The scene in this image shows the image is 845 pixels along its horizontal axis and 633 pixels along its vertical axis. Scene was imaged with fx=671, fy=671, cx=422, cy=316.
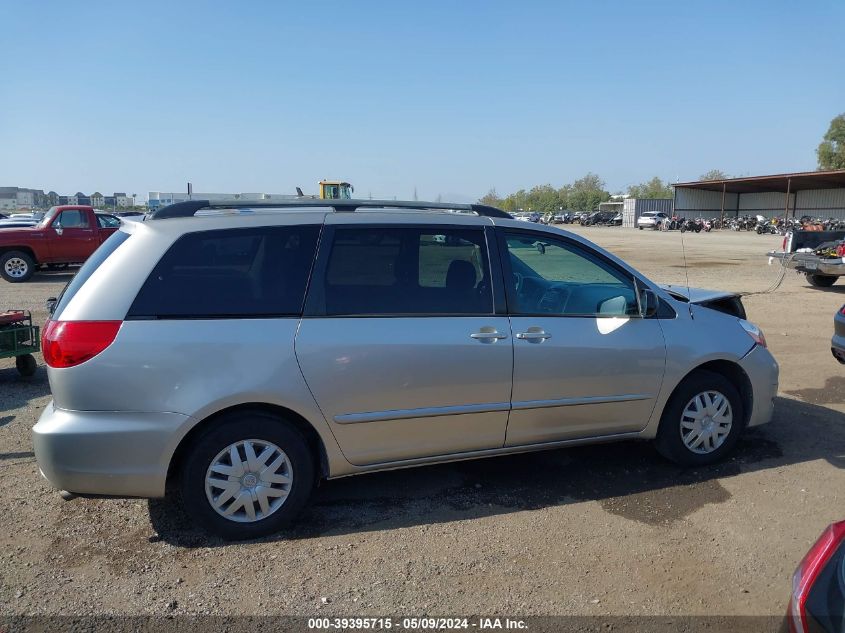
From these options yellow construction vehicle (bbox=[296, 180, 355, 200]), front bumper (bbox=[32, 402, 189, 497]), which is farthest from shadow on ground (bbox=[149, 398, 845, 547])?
yellow construction vehicle (bbox=[296, 180, 355, 200])

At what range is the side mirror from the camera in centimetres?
444

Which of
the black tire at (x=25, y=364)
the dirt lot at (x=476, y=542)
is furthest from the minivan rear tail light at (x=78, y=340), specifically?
the black tire at (x=25, y=364)

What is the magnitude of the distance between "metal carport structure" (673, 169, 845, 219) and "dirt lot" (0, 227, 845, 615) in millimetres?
50676

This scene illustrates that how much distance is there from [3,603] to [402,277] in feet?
8.38

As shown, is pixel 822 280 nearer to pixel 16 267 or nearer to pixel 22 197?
pixel 16 267

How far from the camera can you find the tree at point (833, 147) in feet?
252

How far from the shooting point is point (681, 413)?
15.0 ft

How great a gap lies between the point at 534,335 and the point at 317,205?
1581 millimetres

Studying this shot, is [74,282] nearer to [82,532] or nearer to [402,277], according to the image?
[82,532]

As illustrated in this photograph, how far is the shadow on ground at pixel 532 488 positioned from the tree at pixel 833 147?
86017mm

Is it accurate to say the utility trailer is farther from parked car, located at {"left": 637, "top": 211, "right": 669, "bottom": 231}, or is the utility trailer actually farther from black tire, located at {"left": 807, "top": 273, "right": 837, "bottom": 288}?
parked car, located at {"left": 637, "top": 211, "right": 669, "bottom": 231}

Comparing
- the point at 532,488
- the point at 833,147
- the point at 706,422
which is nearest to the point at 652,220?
the point at 833,147

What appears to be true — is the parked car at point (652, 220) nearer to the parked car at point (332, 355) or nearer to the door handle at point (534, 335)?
the parked car at point (332, 355)

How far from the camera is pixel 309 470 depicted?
3.77m
